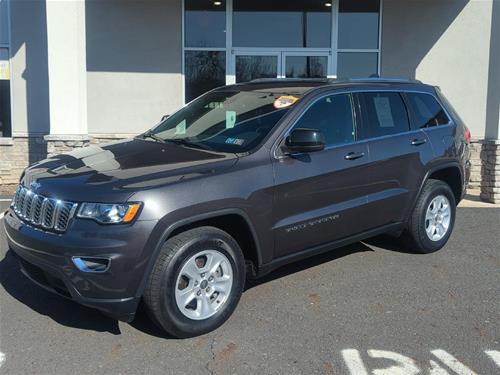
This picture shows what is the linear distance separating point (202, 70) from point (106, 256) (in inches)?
313

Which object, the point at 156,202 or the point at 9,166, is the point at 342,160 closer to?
the point at 156,202

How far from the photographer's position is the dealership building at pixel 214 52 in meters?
10.4

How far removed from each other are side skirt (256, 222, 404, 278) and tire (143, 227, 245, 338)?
0.91 feet

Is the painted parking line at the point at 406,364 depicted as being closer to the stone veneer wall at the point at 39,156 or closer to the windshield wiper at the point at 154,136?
the windshield wiper at the point at 154,136

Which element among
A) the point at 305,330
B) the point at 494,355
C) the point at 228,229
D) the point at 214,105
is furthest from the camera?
the point at 214,105

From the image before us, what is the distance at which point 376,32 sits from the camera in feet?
35.6

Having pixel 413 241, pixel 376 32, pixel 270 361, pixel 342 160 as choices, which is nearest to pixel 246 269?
pixel 270 361

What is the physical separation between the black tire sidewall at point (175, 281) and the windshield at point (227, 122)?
79 cm

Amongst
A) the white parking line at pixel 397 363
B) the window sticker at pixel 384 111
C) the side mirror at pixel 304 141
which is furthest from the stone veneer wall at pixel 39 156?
the white parking line at pixel 397 363

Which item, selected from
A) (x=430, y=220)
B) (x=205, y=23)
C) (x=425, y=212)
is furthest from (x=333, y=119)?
(x=205, y=23)

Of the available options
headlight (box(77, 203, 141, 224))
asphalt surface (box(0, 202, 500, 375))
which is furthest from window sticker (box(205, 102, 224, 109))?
headlight (box(77, 203, 141, 224))

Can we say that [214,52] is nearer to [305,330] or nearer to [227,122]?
[227,122]

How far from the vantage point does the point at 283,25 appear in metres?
10.9

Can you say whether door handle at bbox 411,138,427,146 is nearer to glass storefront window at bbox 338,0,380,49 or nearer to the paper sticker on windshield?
the paper sticker on windshield
